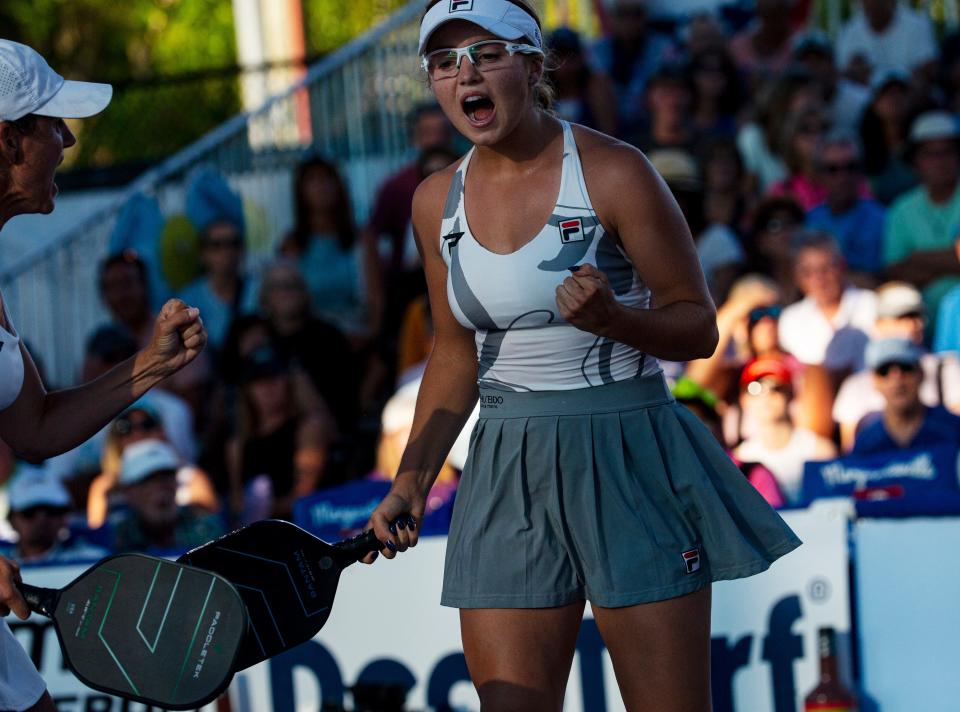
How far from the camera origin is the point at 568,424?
145 inches

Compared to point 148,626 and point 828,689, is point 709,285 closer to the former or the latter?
point 828,689

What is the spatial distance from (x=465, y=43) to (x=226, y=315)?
21.0ft

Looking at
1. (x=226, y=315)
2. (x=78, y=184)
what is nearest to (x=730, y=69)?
(x=226, y=315)

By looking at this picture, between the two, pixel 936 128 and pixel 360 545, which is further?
pixel 936 128

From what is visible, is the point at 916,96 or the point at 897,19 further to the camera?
the point at 897,19

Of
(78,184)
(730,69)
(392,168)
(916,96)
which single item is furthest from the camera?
(78,184)

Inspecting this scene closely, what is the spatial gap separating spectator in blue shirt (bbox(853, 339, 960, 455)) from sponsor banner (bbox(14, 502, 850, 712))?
1.73m

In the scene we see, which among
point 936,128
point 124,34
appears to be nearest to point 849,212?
point 936,128

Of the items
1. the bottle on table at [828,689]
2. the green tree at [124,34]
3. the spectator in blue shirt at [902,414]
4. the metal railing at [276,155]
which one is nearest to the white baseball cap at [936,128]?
the spectator in blue shirt at [902,414]

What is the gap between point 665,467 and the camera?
368 centimetres

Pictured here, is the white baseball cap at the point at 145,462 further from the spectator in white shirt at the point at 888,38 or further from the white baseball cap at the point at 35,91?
the spectator in white shirt at the point at 888,38

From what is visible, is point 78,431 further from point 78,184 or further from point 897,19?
point 78,184

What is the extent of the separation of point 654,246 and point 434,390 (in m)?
0.73

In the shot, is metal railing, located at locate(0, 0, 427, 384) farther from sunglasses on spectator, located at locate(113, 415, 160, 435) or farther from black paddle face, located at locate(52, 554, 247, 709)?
black paddle face, located at locate(52, 554, 247, 709)
